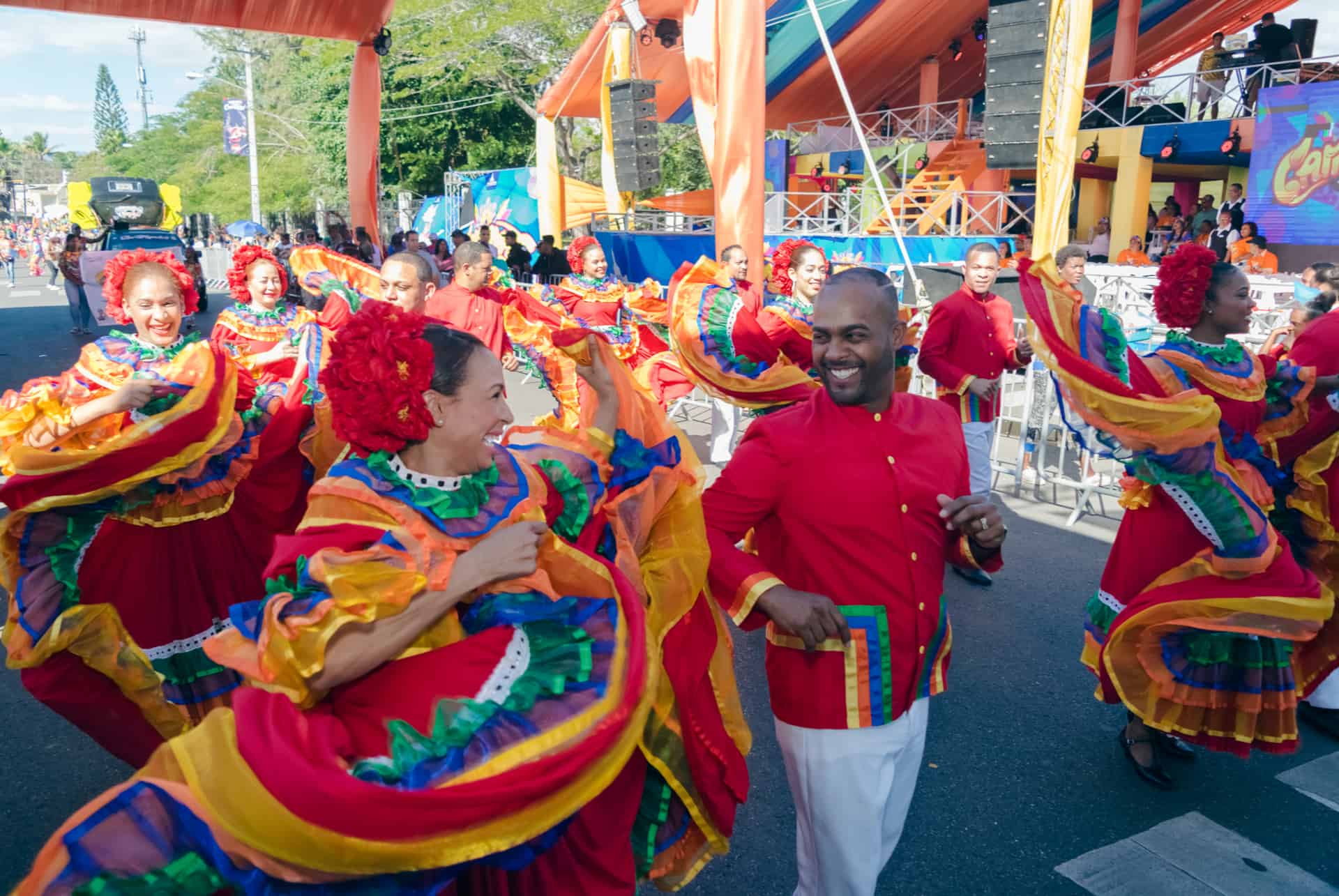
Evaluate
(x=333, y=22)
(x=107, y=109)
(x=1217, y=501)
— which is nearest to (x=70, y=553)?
(x=1217, y=501)

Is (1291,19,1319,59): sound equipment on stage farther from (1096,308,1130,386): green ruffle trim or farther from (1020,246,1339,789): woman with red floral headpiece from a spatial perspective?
(1096,308,1130,386): green ruffle trim

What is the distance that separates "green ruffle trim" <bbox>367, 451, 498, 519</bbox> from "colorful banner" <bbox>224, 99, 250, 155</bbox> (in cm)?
3862

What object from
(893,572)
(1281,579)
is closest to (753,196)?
(1281,579)

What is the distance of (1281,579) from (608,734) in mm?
2784

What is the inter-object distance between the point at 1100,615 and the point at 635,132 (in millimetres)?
12181

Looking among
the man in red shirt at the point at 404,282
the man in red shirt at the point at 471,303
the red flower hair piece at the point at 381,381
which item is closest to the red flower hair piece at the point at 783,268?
the man in red shirt at the point at 471,303

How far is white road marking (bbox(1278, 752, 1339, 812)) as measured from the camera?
3.92 meters

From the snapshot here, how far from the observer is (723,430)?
9.57m

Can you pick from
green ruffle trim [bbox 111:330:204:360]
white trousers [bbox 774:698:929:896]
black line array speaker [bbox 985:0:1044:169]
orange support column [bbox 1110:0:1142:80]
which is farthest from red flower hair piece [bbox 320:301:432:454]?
orange support column [bbox 1110:0:1142:80]

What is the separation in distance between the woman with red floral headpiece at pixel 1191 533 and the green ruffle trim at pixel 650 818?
1940mm

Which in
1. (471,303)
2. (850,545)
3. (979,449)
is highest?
(471,303)

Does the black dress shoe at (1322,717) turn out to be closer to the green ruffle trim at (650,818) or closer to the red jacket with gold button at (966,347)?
the red jacket with gold button at (966,347)

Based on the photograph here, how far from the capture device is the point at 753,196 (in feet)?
32.4

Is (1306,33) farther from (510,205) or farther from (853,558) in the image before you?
(853,558)
